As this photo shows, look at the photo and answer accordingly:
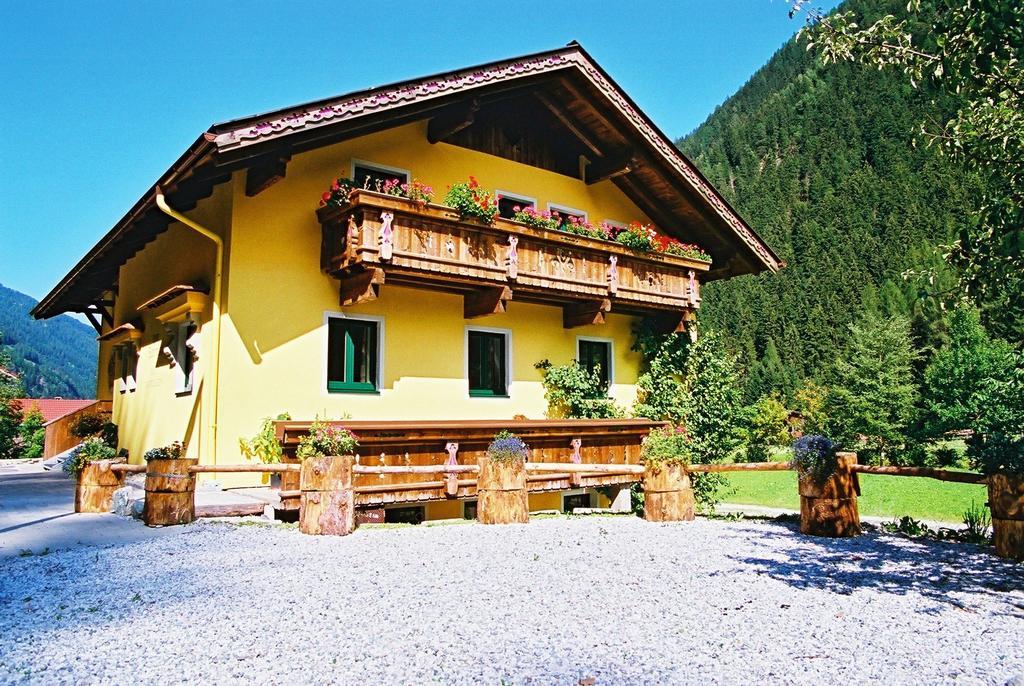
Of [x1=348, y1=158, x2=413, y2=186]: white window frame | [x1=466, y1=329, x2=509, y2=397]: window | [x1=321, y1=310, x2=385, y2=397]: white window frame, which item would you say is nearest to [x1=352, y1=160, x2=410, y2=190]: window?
[x1=348, y1=158, x2=413, y2=186]: white window frame

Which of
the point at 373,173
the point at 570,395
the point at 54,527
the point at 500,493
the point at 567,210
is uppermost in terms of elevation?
the point at 567,210

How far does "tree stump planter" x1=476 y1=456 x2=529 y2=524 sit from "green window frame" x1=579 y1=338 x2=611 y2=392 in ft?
22.8

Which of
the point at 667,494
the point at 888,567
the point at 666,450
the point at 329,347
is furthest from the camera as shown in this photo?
the point at 329,347

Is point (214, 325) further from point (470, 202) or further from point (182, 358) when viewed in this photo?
point (470, 202)

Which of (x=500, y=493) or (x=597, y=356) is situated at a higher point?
(x=597, y=356)

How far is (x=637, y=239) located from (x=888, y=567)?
30.6ft

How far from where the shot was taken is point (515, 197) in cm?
1596

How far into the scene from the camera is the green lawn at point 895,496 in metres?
21.6

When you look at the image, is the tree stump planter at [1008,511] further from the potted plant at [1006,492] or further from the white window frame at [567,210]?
the white window frame at [567,210]

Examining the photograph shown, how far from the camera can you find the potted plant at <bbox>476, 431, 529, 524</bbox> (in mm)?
9828

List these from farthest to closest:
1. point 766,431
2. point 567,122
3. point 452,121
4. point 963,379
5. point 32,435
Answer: point 766,431, point 963,379, point 32,435, point 567,122, point 452,121

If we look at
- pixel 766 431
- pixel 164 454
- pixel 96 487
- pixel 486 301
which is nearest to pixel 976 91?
pixel 486 301

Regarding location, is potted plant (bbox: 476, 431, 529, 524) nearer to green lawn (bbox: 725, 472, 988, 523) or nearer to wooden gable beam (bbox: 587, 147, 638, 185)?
wooden gable beam (bbox: 587, 147, 638, 185)

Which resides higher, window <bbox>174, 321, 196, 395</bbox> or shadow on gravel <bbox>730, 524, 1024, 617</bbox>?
window <bbox>174, 321, 196, 395</bbox>
